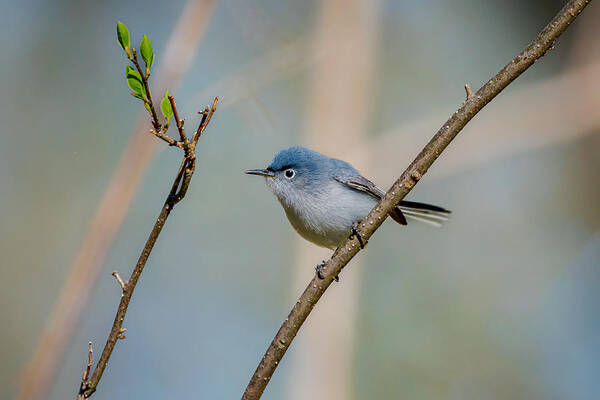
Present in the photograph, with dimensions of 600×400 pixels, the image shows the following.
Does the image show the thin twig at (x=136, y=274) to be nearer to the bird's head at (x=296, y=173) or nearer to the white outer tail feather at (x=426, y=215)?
the bird's head at (x=296, y=173)

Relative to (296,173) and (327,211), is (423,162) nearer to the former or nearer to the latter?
(327,211)

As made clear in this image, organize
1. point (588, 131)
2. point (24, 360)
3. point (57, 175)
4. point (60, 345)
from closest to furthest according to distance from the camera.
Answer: point (60, 345) → point (24, 360) → point (57, 175) → point (588, 131)

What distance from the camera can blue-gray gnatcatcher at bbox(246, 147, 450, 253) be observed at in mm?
2777

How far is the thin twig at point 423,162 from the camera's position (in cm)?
147

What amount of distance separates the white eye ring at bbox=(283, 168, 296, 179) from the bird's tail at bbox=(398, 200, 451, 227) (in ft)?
1.99

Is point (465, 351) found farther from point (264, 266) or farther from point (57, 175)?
point (57, 175)

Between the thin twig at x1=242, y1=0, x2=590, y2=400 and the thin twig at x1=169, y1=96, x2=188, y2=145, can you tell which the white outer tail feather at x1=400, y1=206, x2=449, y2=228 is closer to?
the thin twig at x1=242, y1=0, x2=590, y2=400

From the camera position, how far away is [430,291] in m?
6.07

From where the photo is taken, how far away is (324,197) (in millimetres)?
2861

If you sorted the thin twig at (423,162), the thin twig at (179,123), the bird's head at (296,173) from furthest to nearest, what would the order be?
1. the bird's head at (296,173)
2. the thin twig at (423,162)
3. the thin twig at (179,123)

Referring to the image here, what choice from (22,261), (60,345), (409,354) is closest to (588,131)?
(409,354)

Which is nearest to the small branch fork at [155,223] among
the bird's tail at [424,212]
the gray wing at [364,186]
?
the gray wing at [364,186]

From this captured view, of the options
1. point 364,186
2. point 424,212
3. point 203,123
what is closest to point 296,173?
point 364,186

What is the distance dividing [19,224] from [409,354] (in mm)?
4253
